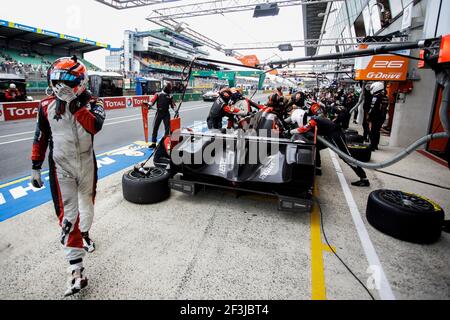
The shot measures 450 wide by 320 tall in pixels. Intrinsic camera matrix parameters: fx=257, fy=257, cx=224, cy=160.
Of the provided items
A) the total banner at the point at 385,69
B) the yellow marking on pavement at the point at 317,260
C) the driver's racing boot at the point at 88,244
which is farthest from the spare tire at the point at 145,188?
the total banner at the point at 385,69

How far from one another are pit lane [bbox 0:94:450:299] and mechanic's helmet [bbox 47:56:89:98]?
1.79 m

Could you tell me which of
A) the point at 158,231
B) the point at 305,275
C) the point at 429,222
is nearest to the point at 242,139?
the point at 158,231

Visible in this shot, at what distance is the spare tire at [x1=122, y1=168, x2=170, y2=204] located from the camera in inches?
156

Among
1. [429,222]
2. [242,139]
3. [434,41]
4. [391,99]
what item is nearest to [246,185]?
[242,139]

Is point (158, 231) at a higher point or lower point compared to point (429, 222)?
lower

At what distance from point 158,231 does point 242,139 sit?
176cm

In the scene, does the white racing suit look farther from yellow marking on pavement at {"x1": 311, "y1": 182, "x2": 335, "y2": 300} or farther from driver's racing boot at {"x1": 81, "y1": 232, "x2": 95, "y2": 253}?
yellow marking on pavement at {"x1": 311, "y1": 182, "x2": 335, "y2": 300}

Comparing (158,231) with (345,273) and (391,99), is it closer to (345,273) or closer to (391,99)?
(345,273)

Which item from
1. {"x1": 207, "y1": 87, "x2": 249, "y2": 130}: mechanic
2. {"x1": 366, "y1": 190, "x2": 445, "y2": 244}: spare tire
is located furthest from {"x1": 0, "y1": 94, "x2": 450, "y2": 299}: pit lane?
{"x1": 207, "y1": 87, "x2": 249, "y2": 130}: mechanic

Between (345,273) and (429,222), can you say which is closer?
(345,273)

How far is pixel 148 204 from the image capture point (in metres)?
4.08
